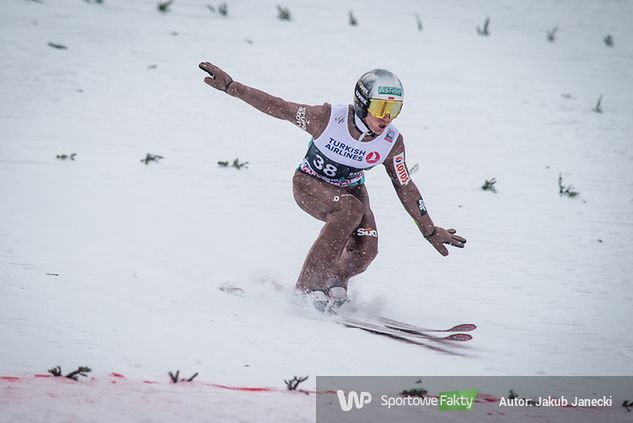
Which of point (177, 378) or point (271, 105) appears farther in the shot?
point (271, 105)

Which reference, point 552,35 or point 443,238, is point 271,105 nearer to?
point 443,238

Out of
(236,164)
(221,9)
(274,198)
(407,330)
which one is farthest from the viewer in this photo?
(221,9)

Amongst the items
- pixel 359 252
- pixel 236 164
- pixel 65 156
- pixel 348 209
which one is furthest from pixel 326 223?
pixel 65 156

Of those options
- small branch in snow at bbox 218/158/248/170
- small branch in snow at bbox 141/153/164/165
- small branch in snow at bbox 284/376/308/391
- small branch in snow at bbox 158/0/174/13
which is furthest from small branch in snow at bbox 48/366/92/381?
small branch in snow at bbox 158/0/174/13

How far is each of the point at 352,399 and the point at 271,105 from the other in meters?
2.39

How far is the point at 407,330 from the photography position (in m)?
5.80

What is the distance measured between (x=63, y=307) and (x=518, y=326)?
3341 millimetres

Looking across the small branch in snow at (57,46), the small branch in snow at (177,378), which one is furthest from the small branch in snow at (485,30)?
the small branch in snow at (177,378)

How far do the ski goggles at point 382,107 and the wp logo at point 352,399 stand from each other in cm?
208

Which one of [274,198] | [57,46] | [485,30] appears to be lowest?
[274,198]

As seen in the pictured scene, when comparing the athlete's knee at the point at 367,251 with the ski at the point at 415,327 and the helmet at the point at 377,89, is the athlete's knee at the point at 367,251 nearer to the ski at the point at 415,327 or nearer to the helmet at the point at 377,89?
the ski at the point at 415,327

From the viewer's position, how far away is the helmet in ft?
18.6

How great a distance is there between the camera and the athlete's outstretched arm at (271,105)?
19.3 ft

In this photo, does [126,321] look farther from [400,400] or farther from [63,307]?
[400,400]
